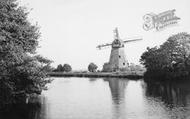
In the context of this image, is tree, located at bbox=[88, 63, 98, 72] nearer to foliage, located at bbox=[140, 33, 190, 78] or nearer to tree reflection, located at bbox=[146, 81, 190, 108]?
foliage, located at bbox=[140, 33, 190, 78]

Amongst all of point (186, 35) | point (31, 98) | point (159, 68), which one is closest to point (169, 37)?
point (186, 35)

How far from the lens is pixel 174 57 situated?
66562 mm

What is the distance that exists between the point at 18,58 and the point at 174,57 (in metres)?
51.8

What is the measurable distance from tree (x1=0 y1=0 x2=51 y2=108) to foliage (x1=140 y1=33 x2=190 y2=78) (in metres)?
41.0

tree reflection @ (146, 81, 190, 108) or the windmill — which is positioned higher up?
the windmill

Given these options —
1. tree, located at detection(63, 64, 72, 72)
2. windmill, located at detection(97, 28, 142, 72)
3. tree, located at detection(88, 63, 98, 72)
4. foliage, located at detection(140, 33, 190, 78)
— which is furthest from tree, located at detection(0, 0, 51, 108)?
tree, located at detection(63, 64, 72, 72)

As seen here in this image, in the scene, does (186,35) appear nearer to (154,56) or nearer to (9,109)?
(154,56)

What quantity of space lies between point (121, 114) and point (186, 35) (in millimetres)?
45871

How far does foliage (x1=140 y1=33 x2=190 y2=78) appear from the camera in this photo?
64.1 metres

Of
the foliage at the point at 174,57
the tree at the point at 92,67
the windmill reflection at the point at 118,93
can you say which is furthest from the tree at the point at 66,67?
the windmill reflection at the point at 118,93

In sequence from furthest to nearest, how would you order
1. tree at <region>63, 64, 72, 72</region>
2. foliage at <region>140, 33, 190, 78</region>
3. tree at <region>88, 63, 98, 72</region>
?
tree at <region>63, 64, 72, 72</region> → tree at <region>88, 63, 98, 72</region> → foliage at <region>140, 33, 190, 78</region>

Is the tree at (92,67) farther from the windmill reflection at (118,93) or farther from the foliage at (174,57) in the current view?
the windmill reflection at (118,93)

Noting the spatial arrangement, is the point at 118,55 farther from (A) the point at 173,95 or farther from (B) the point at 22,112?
(B) the point at 22,112

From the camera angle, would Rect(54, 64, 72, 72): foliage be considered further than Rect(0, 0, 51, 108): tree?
Yes
